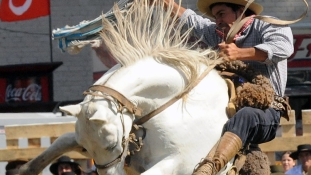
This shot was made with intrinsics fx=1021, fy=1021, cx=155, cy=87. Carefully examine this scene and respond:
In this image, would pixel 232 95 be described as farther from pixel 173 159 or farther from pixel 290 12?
pixel 290 12

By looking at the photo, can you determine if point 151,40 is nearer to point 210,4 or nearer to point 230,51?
point 230,51

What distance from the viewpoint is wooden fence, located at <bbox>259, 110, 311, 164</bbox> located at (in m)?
9.43

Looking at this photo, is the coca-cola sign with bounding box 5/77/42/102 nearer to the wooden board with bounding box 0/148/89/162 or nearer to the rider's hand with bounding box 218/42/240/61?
the wooden board with bounding box 0/148/89/162

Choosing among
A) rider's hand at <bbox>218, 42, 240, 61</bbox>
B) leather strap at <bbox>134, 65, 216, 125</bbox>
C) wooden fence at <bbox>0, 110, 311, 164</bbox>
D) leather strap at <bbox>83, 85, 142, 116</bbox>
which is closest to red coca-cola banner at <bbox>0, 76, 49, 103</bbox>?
wooden fence at <bbox>0, 110, 311, 164</bbox>

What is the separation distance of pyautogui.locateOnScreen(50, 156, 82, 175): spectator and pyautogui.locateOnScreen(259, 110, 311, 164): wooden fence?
1.76 m

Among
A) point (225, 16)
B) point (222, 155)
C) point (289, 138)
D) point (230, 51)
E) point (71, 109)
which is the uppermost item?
point (225, 16)

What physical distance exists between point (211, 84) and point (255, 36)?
1.81ft

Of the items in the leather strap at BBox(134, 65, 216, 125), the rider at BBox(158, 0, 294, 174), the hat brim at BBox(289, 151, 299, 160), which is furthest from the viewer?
the hat brim at BBox(289, 151, 299, 160)

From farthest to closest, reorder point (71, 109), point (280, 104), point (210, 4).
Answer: point (210, 4)
point (280, 104)
point (71, 109)

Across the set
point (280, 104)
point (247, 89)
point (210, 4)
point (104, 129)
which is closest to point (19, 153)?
point (210, 4)

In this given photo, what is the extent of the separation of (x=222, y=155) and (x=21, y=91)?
12.0 metres

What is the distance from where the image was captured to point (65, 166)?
9438 millimetres

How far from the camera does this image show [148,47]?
615cm

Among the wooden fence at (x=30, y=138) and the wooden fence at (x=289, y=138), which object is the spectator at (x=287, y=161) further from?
the wooden fence at (x=30, y=138)
